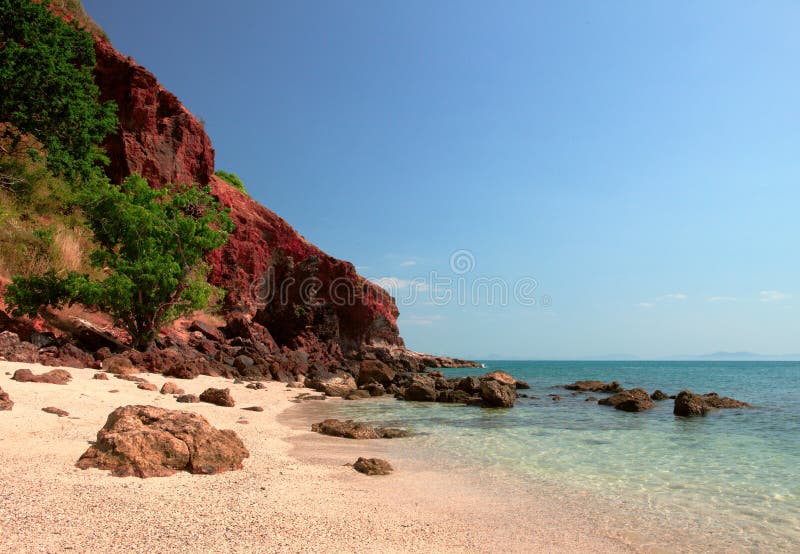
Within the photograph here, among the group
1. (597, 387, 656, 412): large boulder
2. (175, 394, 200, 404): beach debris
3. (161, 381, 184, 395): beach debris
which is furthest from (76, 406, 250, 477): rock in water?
(597, 387, 656, 412): large boulder

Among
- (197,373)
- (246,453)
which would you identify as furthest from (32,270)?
(246,453)

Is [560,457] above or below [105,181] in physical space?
below

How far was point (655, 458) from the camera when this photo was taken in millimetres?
8938

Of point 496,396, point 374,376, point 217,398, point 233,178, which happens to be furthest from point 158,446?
point 233,178

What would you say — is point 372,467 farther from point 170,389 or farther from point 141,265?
point 141,265

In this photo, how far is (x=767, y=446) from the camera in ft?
34.5

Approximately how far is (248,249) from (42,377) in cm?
2739

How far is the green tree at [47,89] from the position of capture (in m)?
20.2

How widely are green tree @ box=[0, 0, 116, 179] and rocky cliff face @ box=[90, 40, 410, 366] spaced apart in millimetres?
5832

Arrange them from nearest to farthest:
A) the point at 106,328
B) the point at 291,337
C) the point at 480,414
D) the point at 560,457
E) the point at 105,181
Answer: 1. the point at 560,457
2. the point at 480,414
3. the point at 106,328
4. the point at 105,181
5. the point at 291,337

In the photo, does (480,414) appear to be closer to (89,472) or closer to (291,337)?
(89,472)

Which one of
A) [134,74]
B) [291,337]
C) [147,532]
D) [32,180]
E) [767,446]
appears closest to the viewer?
[147,532]

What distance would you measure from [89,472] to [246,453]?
1.85 metres

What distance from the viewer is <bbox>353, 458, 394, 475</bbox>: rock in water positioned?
6621 mm
